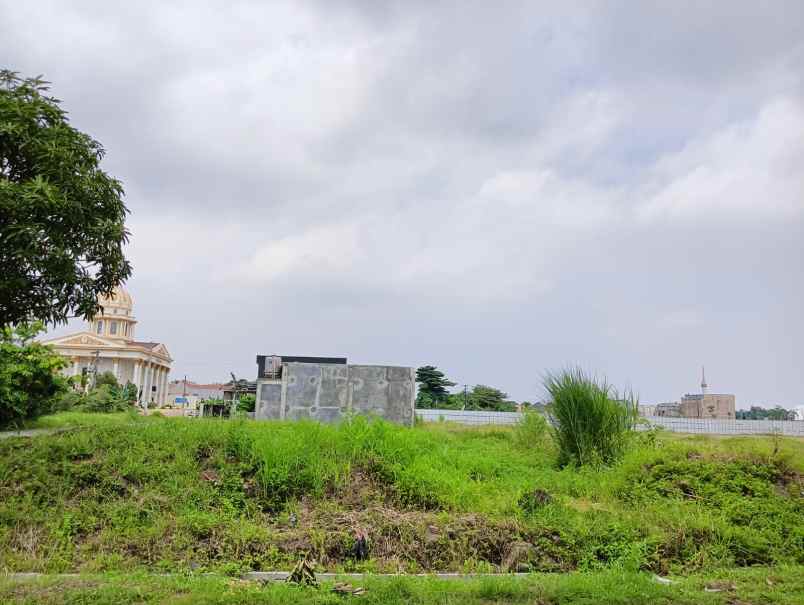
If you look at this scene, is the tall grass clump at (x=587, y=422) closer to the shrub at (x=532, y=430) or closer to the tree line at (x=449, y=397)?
the shrub at (x=532, y=430)

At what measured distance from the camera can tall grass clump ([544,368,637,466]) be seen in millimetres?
9758

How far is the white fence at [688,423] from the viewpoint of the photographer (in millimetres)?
19219

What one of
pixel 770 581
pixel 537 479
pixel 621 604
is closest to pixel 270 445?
pixel 537 479

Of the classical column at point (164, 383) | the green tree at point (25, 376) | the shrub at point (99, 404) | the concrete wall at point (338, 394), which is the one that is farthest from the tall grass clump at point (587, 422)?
the classical column at point (164, 383)

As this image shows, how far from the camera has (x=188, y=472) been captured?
6.92 meters

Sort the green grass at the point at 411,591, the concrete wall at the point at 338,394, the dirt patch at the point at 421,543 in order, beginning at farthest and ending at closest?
the concrete wall at the point at 338,394
the dirt patch at the point at 421,543
the green grass at the point at 411,591

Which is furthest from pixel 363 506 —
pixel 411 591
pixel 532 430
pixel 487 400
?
pixel 487 400

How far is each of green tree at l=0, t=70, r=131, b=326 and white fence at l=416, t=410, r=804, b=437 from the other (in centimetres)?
1182

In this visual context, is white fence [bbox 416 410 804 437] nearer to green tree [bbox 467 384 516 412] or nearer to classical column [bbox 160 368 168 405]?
green tree [bbox 467 384 516 412]

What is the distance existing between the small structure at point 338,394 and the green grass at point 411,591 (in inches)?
452

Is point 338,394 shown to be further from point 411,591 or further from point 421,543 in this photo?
point 411,591

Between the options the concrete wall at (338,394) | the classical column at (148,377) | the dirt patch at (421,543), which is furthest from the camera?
the classical column at (148,377)

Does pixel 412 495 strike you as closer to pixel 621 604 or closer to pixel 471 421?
pixel 621 604

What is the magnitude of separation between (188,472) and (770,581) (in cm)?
544
